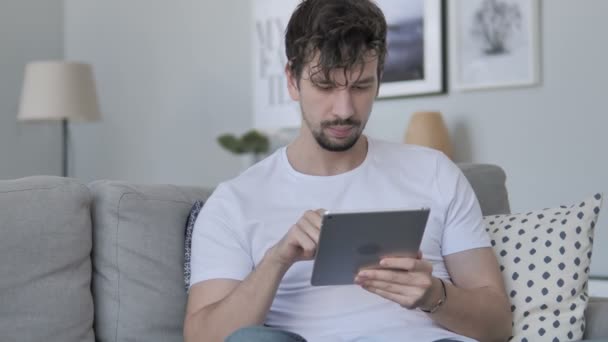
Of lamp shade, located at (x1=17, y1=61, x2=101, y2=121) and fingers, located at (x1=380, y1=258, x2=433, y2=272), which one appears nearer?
fingers, located at (x1=380, y1=258, x2=433, y2=272)

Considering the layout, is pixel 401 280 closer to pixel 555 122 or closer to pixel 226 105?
pixel 555 122

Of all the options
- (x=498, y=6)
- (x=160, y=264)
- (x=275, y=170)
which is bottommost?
(x=160, y=264)

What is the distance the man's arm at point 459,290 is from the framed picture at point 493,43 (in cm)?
190

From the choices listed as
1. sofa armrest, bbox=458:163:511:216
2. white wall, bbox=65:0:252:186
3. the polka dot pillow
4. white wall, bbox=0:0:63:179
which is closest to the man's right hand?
the polka dot pillow

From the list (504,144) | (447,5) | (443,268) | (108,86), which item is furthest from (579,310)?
(108,86)

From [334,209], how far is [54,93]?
314 cm

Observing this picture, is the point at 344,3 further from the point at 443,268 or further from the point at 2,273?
the point at 2,273

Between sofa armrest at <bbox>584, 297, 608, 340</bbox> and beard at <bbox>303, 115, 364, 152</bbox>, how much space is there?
0.65 metres

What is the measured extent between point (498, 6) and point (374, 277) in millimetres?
2380

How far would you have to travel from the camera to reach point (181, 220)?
1.92 m

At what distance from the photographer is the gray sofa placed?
170 centimetres

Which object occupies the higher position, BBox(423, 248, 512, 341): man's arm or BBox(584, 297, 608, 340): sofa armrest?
BBox(423, 248, 512, 341): man's arm

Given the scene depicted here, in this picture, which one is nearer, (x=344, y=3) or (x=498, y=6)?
(x=344, y=3)

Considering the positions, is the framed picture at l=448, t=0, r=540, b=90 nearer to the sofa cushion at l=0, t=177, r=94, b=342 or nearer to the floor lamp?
the floor lamp
